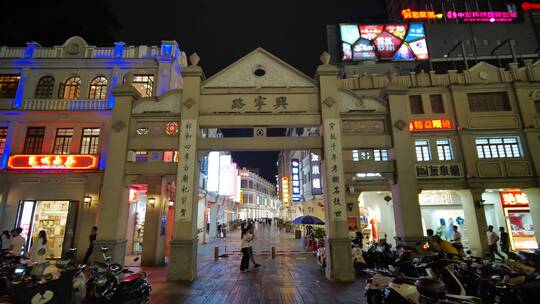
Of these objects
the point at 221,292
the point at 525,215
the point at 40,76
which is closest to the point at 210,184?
the point at 40,76

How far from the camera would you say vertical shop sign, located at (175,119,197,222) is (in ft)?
30.4

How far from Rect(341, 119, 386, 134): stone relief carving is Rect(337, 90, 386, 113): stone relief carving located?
432 mm

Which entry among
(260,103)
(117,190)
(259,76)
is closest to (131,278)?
(117,190)

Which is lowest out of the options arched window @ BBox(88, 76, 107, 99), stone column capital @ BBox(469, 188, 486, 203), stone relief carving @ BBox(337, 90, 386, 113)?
stone column capital @ BBox(469, 188, 486, 203)

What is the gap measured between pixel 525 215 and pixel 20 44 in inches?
1294

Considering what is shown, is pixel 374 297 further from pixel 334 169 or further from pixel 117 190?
pixel 117 190

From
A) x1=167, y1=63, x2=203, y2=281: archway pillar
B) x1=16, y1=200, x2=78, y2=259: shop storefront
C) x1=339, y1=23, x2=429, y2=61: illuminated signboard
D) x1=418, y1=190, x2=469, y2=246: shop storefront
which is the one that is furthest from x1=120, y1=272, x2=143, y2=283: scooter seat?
x1=339, y1=23, x2=429, y2=61: illuminated signboard

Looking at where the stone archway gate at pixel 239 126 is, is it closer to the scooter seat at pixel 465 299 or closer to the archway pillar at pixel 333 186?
the archway pillar at pixel 333 186

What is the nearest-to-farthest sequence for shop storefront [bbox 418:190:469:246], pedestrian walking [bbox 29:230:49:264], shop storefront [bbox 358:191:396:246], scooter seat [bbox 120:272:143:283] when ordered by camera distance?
scooter seat [bbox 120:272:143:283]
pedestrian walking [bbox 29:230:49:264]
shop storefront [bbox 418:190:469:246]
shop storefront [bbox 358:191:396:246]

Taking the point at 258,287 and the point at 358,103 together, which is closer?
the point at 258,287

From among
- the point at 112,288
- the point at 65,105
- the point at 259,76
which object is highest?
the point at 65,105

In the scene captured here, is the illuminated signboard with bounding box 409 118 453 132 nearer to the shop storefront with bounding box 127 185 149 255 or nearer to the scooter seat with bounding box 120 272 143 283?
the scooter seat with bounding box 120 272 143 283

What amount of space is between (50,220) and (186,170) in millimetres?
10428

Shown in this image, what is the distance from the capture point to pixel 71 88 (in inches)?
599
